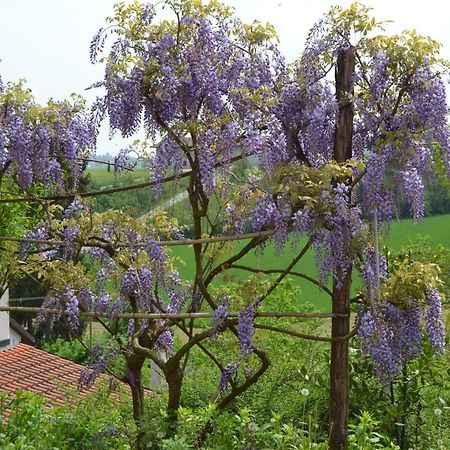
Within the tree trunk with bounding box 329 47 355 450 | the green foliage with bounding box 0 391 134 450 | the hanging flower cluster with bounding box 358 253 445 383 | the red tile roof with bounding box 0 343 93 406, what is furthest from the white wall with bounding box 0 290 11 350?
the hanging flower cluster with bounding box 358 253 445 383

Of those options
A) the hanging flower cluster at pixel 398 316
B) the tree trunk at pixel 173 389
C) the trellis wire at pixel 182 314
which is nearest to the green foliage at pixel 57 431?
the tree trunk at pixel 173 389

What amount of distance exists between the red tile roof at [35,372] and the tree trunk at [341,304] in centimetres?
527

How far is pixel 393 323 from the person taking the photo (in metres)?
3.49

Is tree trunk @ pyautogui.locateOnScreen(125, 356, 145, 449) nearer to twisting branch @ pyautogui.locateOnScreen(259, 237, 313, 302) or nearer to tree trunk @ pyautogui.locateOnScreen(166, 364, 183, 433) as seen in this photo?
tree trunk @ pyautogui.locateOnScreen(166, 364, 183, 433)

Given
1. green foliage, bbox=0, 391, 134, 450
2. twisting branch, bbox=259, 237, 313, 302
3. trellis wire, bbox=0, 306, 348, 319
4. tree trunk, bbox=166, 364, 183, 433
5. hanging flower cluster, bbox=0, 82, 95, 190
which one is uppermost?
hanging flower cluster, bbox=0, 82, 95, 190

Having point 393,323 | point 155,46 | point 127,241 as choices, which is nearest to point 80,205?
point 127,241

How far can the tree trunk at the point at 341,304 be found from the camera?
138 inches

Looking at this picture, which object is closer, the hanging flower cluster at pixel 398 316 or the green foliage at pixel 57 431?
the hanging flower cluster at pixel 398 316

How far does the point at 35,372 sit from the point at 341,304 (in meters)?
7.14

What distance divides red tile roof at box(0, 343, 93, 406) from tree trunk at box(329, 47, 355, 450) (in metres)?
5.27

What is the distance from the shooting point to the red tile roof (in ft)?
29.6

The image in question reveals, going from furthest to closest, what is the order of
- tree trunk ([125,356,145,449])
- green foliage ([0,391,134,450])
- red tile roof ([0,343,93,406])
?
red tile roof ([0,343,93,406]), tree trunk ([125,356,145,449]), green foliage ([0,391,134,450])

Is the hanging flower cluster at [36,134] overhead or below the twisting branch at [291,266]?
overhead

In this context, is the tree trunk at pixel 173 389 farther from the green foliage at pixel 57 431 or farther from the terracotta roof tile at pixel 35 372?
the terracotta roof tile at pixel 35 372
